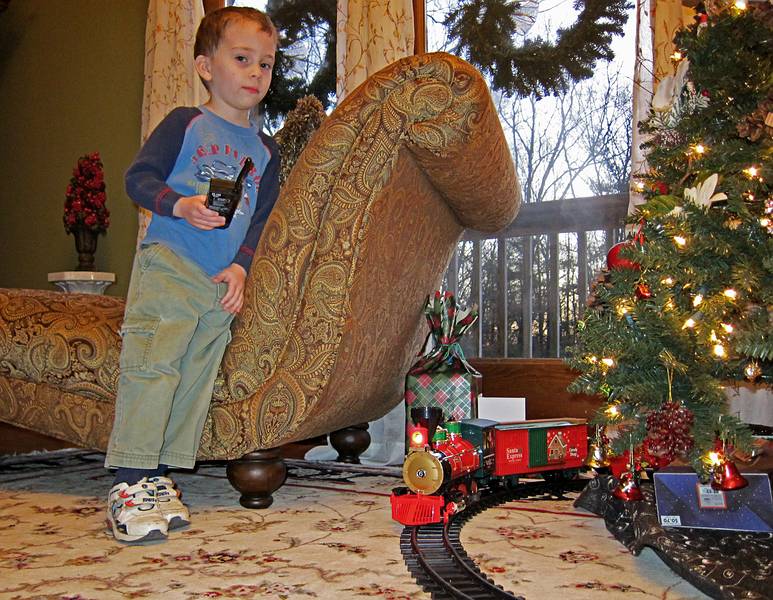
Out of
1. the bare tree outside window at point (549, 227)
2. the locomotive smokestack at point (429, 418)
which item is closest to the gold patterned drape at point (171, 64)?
the bare tree outside window at point (549, 227)

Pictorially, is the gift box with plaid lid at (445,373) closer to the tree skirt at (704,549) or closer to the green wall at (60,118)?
the tree skirt at (704,549)

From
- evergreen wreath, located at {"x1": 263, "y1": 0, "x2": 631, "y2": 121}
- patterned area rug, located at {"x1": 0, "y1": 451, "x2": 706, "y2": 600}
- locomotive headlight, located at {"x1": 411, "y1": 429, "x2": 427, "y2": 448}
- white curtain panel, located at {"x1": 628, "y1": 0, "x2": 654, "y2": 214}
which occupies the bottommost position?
patterned area rug, located at {"x1": 0, "y1": 451, "x2": 706, "y2": 600}

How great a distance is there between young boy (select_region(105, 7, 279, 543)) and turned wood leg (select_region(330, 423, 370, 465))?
0.79 m

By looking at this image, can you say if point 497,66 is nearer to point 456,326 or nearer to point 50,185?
point 456,326

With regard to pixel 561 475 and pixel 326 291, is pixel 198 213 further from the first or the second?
pixel 561 475

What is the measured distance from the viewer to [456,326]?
6.59ft

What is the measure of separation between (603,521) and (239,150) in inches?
45.5

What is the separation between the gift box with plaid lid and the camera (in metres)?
1.96

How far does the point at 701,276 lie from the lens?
4.17 feet

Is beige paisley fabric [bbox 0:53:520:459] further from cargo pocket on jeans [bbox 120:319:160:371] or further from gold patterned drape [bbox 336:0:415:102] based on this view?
gold patterned drape [bbox 336:0:415:102]

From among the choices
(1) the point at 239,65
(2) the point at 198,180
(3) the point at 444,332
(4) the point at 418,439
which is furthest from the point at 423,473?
(1) the point at 239,65

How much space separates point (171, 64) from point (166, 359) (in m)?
2.35

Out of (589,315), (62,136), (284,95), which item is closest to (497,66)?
(284,95)

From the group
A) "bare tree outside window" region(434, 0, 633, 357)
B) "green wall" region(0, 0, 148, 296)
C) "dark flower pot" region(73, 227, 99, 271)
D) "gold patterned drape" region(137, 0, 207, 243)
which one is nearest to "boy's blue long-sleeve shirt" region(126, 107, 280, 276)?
"bare tree outside window" region(434, 0, 633, 357)
